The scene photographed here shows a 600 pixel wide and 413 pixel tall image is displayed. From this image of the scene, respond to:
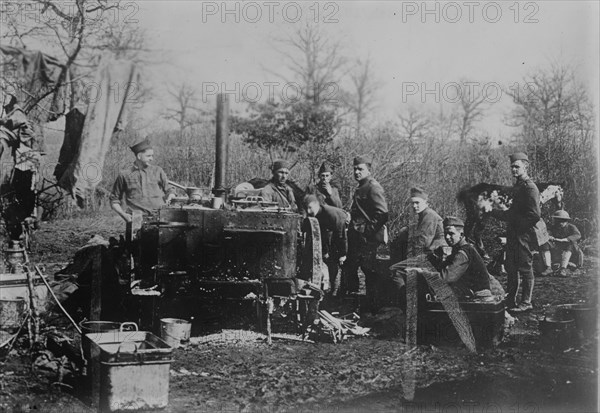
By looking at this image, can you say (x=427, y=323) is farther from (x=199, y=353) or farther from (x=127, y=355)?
(x=127, y=355)

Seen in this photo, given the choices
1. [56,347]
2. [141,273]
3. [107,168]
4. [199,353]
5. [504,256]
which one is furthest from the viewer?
[107,168]

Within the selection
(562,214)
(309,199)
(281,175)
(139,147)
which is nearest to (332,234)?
(309,199)

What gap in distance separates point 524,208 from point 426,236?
120 cm

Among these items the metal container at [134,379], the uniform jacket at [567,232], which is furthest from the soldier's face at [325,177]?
the metal container at [134,379]

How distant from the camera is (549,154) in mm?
7020

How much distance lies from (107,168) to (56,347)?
366 centimetres

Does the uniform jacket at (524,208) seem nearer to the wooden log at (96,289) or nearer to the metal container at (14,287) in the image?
the wooden log at (96,289)

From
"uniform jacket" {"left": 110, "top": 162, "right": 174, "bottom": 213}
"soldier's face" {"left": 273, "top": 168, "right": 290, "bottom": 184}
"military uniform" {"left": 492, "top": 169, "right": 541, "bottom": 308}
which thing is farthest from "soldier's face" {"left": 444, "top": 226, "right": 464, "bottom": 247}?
"uniform jacket" {"left": 110, "top": 162, "right": 174, "bottom": 213}

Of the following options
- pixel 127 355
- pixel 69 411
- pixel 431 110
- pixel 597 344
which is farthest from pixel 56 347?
pixel 431 110

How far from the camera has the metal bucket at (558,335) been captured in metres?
5.29

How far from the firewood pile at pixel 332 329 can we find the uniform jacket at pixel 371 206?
4.33 feet

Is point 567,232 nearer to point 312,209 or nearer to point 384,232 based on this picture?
point 384,232

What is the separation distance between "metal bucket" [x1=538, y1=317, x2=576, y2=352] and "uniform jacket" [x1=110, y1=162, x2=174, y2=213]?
4622mm

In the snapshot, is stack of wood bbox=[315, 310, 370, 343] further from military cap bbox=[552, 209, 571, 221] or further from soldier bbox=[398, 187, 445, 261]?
military cap bbox=[552, 209, 571, 221]
